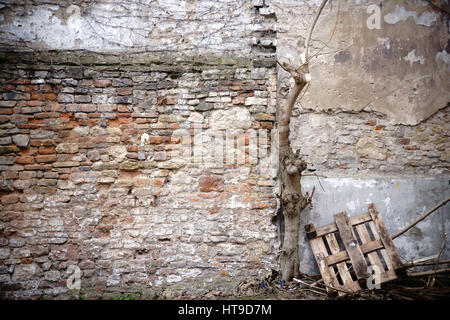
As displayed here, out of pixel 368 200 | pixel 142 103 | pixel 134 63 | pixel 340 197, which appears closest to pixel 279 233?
pixel 340 197

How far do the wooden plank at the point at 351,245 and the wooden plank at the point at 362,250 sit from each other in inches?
2.6

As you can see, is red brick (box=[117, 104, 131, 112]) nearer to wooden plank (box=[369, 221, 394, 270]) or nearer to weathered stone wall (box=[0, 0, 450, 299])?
weathered stone wall (box=[0, 0, 450, 299])

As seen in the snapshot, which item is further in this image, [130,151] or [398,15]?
[398,15]

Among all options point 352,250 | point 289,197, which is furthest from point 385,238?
point 289,197

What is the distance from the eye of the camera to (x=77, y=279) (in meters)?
3.38

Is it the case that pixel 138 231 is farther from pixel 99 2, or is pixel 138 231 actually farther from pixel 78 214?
pixel 99 2

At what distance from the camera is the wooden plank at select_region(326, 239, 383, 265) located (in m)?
3.48

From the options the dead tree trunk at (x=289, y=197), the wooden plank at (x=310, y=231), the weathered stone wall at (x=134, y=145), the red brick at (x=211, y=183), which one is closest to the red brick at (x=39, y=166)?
the weathered stone wall at (x=134, y=145)

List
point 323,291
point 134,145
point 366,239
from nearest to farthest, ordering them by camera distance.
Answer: point 323,291, point 134,145, point 366,239

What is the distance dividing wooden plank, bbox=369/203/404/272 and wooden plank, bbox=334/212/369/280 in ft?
0.91

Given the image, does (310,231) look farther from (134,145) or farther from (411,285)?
(134,145)

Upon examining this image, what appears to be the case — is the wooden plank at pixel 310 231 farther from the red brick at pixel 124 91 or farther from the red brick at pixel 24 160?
the red brick at pixel 24 160

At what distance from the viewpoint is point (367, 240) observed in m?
3.56

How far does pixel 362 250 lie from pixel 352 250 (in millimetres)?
123
